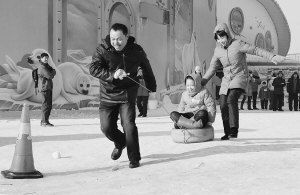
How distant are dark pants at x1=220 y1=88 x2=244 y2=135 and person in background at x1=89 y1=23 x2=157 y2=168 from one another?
8.32 feet

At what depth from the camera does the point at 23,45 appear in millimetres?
13430

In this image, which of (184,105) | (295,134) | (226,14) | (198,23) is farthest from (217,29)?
(226,14)

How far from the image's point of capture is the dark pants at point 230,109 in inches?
294

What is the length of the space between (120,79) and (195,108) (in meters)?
2.60

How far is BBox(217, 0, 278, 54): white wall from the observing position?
3322 centimetres

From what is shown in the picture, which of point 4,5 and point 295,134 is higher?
point 4,5

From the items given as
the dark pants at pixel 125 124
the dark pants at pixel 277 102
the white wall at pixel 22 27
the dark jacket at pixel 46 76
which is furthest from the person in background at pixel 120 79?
the dark pants at pixel 277 102

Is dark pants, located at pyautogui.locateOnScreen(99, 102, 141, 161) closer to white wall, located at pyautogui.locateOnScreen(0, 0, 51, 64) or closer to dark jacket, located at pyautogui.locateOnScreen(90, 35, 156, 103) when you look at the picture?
dark jacket, located at pyautogui.locateOnScreen(90, 35, 156, 103)

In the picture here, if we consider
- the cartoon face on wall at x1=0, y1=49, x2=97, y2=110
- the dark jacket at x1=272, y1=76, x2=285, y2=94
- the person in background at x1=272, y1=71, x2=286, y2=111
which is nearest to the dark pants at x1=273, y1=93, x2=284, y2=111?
the person in background at x1=272, y1=71, x2=286, y2=111

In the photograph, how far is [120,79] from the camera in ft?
16.6

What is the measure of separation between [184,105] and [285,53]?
39.5 metres

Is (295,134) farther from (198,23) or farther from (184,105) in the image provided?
(198,23)

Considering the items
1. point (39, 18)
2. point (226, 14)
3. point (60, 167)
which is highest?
point (226, 14)

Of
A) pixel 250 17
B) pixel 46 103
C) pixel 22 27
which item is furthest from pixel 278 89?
pixel 250 17
